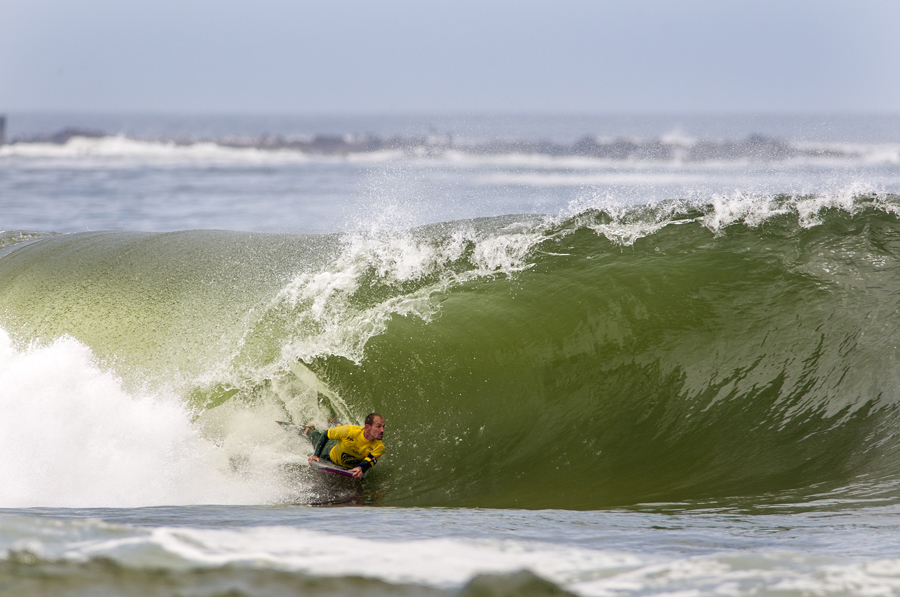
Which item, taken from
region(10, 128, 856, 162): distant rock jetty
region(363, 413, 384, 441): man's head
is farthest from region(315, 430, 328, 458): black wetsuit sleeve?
region(10, 128, 856, 162): distant rock jetty

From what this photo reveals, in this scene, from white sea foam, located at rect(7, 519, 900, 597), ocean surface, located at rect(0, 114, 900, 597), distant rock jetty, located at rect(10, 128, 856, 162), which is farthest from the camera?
distant rock jetty, located at rect(10, 128, 856, 162)

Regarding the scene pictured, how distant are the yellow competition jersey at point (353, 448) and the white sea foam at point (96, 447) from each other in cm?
44

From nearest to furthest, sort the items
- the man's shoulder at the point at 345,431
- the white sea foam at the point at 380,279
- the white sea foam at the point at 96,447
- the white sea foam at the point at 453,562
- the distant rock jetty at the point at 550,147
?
the white sea foam at the point at 453,562 → the man's shoulder at the point at 345,431 → the white sea foam at the point at 96,447 → the white sea foam at the point at 380,279 → the distant rock jetty at the point at 550,147

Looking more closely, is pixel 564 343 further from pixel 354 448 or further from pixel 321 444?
pixel 321 444

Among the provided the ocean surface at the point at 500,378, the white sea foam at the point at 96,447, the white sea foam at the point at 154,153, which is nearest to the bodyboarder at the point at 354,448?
the ocean surface at the point at 500,378

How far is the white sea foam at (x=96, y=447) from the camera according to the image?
398 centimetres

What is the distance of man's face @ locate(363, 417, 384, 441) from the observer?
377 centimetres

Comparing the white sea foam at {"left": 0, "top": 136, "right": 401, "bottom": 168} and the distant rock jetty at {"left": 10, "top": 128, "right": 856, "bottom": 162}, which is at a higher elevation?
the distant rock jetty at {"left": 10, "top": 128, "right": 856, "bottom": 162}

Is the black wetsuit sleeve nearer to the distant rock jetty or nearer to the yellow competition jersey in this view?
the yellow competition jersey

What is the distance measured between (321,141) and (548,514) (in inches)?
1409

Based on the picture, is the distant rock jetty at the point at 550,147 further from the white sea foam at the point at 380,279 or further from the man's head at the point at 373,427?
the man's head at the point at 373,427

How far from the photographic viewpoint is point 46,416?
450 centimetres

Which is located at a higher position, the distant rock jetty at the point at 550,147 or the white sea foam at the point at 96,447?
the distant rock jetty at the point at 550,147

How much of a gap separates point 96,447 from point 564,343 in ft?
10.4
